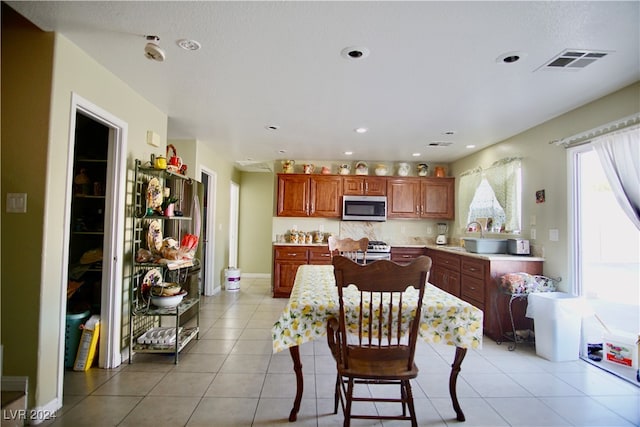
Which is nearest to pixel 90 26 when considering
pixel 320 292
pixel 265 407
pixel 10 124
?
pixel 10 124

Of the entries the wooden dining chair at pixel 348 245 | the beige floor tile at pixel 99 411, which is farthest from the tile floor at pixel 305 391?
the wooden dining chair at pixel 348 245

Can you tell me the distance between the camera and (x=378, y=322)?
174cm

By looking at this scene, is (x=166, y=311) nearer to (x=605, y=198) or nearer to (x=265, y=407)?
(x=265, y=407)

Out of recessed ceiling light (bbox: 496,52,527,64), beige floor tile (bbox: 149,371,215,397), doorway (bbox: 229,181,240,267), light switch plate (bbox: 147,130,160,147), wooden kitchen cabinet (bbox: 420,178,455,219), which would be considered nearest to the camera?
recessed ceiling light (bbox: 496,52,527,64)

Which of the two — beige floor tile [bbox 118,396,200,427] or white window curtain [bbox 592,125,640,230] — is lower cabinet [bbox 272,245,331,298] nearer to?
beige floor tile [bbox 118,396,200,427]

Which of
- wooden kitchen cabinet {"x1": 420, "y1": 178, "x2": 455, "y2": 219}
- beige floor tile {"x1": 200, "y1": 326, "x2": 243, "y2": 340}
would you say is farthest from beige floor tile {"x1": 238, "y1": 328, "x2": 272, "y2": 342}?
wooden kitchen cabinet {"x1": 420, "y1": 178, "x2": 455, "y2": 219}

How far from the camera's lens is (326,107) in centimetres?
311

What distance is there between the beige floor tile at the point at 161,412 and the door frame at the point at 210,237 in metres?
3.09

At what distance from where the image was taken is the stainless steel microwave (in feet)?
17.5

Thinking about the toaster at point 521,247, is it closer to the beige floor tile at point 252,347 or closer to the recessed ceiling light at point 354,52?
→ the recessed ceiling light at point 354,52

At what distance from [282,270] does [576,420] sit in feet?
12.6

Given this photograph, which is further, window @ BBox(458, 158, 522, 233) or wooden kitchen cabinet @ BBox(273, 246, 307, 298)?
wooden kitchen cabinet @ BBox(273, 246, 307, 298)

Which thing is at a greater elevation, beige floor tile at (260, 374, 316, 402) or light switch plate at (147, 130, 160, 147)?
light switch plate at (147, 130, 160, 147)

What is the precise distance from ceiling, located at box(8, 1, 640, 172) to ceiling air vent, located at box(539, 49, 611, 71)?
1.4 inches
